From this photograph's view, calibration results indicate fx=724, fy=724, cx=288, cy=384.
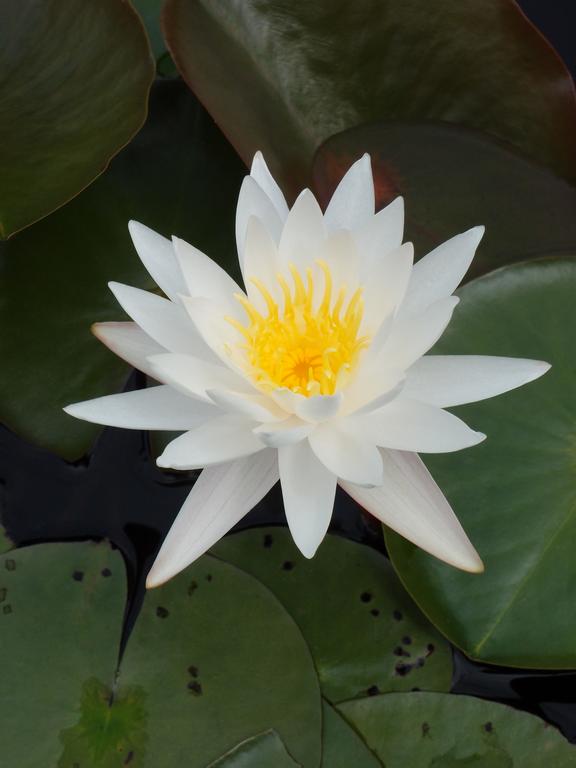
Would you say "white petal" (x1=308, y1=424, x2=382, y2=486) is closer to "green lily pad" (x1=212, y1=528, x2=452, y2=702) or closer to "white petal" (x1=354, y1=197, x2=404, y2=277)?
"white petal" (x1=354, y1=197, x2=404, y2=277)

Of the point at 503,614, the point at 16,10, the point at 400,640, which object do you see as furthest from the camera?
the point at 16,10

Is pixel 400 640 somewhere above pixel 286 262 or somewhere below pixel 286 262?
below

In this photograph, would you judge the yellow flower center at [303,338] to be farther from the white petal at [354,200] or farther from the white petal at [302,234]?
the white petal at [354,200]

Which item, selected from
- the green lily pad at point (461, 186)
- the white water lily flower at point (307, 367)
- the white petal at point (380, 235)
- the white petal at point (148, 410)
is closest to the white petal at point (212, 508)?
the white water lily flower at point (307, 367)

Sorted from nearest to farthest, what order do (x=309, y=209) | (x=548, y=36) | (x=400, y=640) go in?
(x=309, y=209) < (x=400, y=640) < (x=548, y=36)

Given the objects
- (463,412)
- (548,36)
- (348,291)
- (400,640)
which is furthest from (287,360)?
(548,36)

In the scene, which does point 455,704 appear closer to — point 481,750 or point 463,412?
point 481,750
